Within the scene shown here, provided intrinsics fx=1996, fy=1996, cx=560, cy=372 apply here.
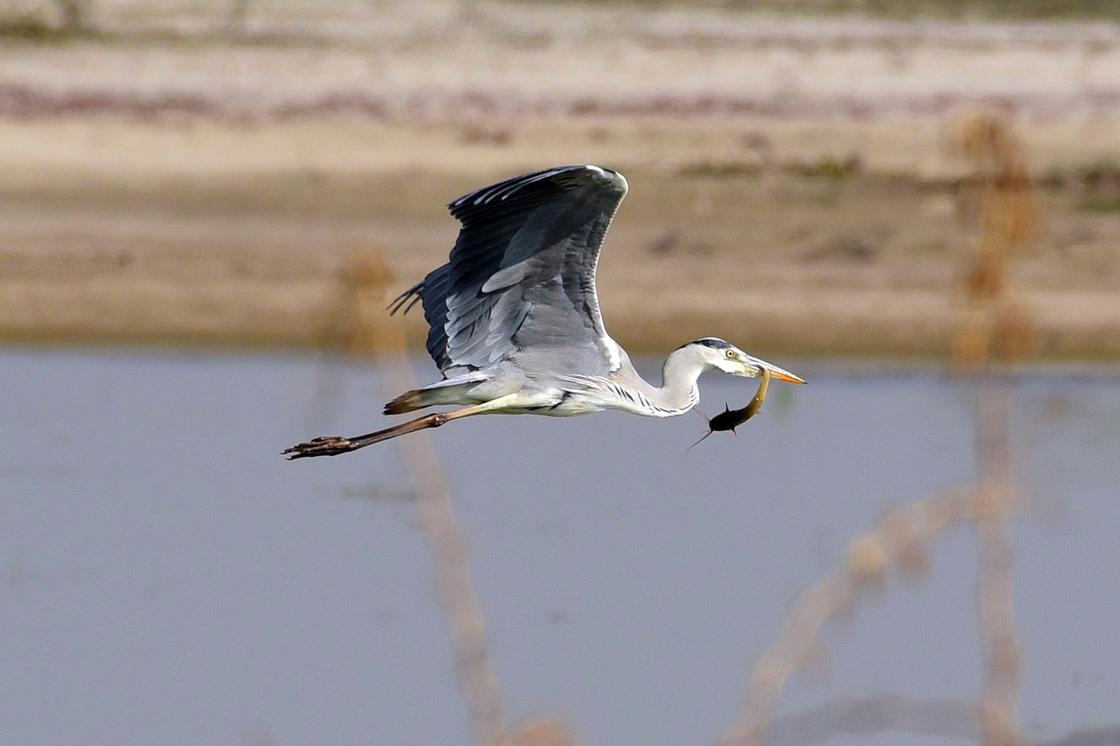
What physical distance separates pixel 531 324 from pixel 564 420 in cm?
745

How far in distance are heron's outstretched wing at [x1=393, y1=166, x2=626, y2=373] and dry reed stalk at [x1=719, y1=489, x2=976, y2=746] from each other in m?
3.81

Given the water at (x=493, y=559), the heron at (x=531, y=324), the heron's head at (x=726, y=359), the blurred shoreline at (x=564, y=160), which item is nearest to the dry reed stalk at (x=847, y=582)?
the heron at (x=531, y=324)

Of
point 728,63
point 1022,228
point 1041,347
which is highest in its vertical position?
point 1022,228

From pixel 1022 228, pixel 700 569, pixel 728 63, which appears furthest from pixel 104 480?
pixel 728 63

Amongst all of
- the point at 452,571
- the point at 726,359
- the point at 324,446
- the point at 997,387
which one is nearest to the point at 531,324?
the point at 324,446

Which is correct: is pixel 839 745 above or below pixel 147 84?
below

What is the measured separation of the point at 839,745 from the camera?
28.9 feet

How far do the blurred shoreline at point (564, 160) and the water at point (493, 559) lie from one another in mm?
1976

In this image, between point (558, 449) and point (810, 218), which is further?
point (810, 218)

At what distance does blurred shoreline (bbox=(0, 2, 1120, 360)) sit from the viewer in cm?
1742

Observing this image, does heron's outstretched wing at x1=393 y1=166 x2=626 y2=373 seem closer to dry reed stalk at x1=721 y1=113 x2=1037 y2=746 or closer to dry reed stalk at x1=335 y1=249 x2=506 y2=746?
dry reed stalk at x1=335 y1=249 x2=506 y2=746

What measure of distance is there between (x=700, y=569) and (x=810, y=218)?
915 centimetres

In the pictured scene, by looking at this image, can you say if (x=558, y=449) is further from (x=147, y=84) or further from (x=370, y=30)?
(x=370, y=30)

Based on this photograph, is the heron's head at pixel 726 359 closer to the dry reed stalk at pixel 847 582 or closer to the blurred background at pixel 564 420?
the blurred background at pixel 564 420
